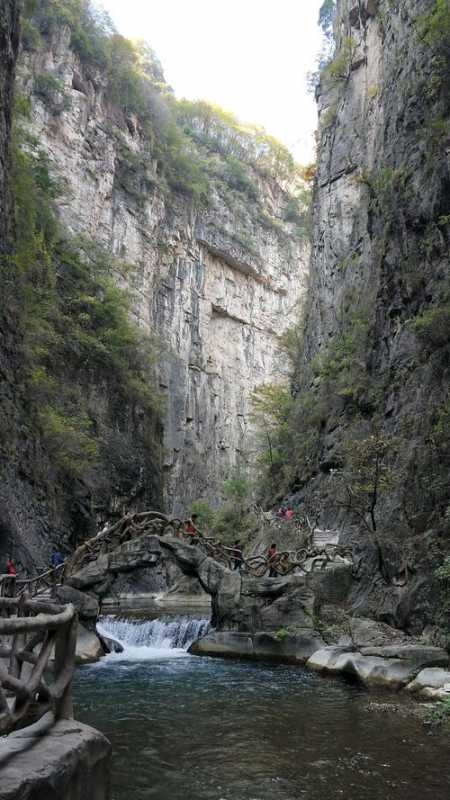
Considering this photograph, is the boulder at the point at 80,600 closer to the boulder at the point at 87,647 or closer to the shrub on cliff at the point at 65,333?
the boulder at the point at 87,647

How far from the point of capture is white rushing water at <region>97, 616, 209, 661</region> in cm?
1732

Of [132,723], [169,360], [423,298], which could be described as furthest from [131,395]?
[132,723]

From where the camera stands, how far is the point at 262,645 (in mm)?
15328

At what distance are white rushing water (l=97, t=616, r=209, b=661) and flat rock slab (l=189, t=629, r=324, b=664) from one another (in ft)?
3.02

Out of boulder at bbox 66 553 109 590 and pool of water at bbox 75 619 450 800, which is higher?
boulder at bbox 66 553 109 590

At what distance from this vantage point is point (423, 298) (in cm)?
2086

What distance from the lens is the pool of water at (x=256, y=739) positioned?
606 centimetres

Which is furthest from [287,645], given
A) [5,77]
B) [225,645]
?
[5,77]

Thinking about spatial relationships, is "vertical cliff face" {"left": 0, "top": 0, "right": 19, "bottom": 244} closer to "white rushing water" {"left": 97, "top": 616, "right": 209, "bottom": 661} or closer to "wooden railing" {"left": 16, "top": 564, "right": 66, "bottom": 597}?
"wooden railing" {"left": 16, "top": 564, "right": 66, "bottom": 597}

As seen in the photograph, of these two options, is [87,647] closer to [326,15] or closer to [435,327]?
[435,327]

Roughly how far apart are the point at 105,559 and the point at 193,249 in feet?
146

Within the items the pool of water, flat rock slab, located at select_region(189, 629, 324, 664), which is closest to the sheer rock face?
flat rock slab, located at select_region(189, 629, 324, 664)

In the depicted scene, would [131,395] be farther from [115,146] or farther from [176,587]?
[115,146]

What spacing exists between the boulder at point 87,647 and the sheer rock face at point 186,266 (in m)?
32.4
